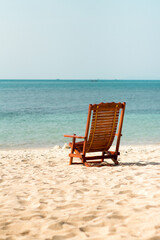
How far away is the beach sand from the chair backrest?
0.52 metres

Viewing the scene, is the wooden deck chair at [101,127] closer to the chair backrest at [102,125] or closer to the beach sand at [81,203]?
the chair backrest at [102,125]

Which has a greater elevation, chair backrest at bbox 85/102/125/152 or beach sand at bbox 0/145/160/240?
chair backrest at bbox 85/102/125/152

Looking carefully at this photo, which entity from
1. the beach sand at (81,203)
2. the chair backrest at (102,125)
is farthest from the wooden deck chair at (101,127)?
the beach sand at (81,203)

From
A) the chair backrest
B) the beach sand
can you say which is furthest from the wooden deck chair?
the beach sand

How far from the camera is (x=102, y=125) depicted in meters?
6.26

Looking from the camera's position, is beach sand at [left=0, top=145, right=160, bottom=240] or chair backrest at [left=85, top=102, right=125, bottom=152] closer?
beach sand at [left=0, top=145, right=160, bottom=240]

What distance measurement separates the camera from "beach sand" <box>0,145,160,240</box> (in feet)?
9.63

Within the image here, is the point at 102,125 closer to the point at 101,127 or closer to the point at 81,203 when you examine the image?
the point at 101,127

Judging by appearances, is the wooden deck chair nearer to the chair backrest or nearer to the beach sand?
the chair backrest

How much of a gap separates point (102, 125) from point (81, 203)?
265 centimetres

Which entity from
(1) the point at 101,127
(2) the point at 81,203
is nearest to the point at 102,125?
(1) the point at 101,127

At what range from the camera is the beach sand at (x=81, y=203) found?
294 cm

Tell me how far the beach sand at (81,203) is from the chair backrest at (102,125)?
522 millimetres

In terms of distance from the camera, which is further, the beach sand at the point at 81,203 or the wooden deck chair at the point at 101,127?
the wooden deck chair at the point at 101,127
